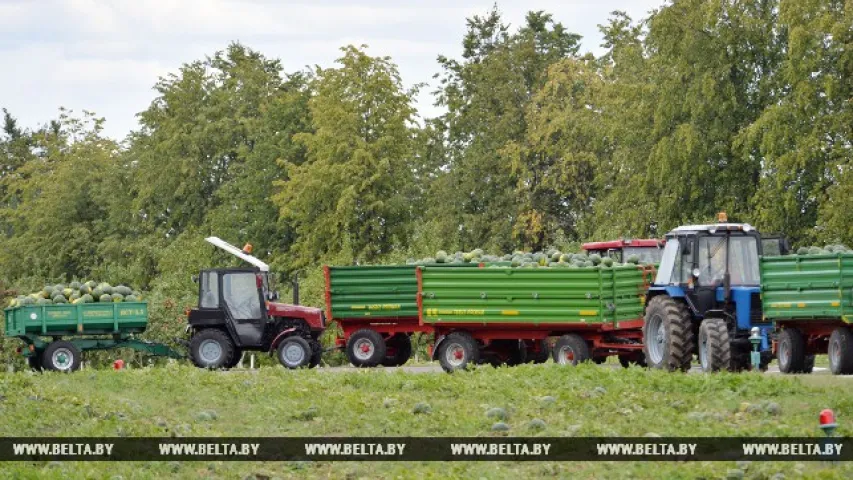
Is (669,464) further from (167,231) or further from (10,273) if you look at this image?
(10,273)

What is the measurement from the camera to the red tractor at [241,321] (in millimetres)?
31641

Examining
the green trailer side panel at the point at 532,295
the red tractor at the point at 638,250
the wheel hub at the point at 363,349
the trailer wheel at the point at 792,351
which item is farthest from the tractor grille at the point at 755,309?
the wheel hub at the point at 363,349

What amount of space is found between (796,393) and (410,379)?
628 centimetres

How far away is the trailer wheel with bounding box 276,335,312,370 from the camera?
31.5 metres

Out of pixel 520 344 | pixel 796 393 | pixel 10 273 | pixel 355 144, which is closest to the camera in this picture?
pixel 796 393

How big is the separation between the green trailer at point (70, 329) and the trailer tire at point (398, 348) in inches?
207

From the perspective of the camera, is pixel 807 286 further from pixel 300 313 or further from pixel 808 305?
pixel 300 313

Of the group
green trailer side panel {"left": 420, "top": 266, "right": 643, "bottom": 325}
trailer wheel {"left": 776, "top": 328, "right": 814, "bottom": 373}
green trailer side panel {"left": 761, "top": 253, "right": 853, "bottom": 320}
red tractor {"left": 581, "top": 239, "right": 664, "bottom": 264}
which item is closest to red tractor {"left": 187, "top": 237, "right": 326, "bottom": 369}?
green trailer side panel {"left": 420, "top": 266, "right": 643, "bottom": 325}

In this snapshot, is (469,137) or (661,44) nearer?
(661,44)

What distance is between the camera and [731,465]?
1398cm

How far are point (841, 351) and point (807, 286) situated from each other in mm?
1143

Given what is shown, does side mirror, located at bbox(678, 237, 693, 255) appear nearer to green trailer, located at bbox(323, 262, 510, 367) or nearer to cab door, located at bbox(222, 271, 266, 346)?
green trailer, located at bbox(323, 262, 510, 367)

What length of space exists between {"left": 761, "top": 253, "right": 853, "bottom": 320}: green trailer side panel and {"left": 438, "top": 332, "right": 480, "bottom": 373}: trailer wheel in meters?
6.50

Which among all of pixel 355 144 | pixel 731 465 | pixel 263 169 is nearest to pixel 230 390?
pixel 731 465
